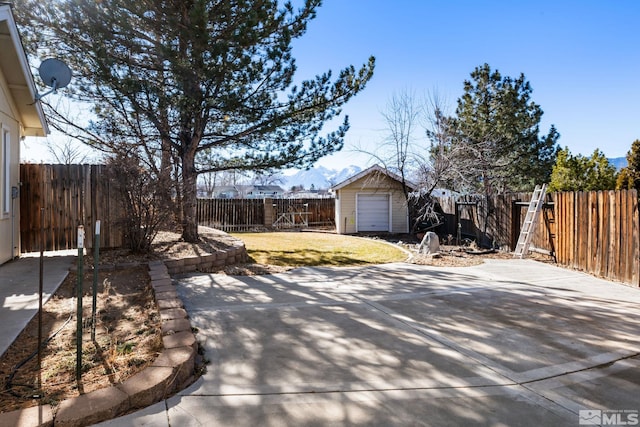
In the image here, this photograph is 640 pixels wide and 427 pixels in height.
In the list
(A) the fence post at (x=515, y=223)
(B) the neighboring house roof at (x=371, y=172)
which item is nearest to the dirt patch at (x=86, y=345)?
(A) the fence post at (x=515, y=223)

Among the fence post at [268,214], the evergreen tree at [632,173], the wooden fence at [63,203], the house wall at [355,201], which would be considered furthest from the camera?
the fence post at [268,214]

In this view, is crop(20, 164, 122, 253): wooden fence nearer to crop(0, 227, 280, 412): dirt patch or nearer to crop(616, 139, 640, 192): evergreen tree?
crop(0, 227, 280, 412): dirt patch

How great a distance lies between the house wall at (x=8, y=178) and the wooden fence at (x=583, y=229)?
11.4 m

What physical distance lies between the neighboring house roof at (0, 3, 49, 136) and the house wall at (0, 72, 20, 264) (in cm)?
18

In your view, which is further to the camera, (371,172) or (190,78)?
(371,172)

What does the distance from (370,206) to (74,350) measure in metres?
15.5

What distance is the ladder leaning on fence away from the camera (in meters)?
10.1

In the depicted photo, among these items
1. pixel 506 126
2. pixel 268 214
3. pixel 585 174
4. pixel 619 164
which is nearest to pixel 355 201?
pixel 268 214

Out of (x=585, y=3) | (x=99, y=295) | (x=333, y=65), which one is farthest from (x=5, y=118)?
(x=585, y=3)

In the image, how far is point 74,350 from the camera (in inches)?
137

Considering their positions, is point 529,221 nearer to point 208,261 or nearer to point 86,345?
point 208,261

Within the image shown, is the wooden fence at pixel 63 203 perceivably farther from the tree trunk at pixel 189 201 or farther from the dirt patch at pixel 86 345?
the dirt patch at pixel 86 345

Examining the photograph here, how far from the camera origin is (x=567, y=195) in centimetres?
919

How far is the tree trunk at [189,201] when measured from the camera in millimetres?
8859
